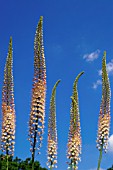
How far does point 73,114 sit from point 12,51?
12.4 ft

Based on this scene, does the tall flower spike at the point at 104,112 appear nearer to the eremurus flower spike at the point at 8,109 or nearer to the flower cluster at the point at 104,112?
the flower cluster at the point at 104,112

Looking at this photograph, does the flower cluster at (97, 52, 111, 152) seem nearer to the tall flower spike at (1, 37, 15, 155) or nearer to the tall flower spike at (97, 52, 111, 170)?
the tall flower spike at (97, 52, 111, 170)

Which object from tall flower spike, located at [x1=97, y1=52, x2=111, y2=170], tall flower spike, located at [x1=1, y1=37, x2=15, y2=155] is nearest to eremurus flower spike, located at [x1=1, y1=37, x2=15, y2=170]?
tall flower spike, located at [x1=1, y1=37, x2=15, y2=155]

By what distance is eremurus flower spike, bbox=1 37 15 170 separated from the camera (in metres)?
16.9

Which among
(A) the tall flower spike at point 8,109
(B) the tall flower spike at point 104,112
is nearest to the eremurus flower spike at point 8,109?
(A) the tall flower spike at point 8,109

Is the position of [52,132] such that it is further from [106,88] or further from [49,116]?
[106,88]

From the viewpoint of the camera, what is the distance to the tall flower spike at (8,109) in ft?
55.3

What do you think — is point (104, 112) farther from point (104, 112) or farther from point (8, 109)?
point (8, 109)

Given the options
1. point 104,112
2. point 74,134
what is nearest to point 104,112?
point 104,112

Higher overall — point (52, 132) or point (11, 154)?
point (52, 132)

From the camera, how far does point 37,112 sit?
16.0 metres

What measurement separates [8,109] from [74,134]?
316cm

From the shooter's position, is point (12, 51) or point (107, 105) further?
point (107, 105)

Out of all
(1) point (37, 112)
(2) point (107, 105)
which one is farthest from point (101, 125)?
(1) point (37, 112)
